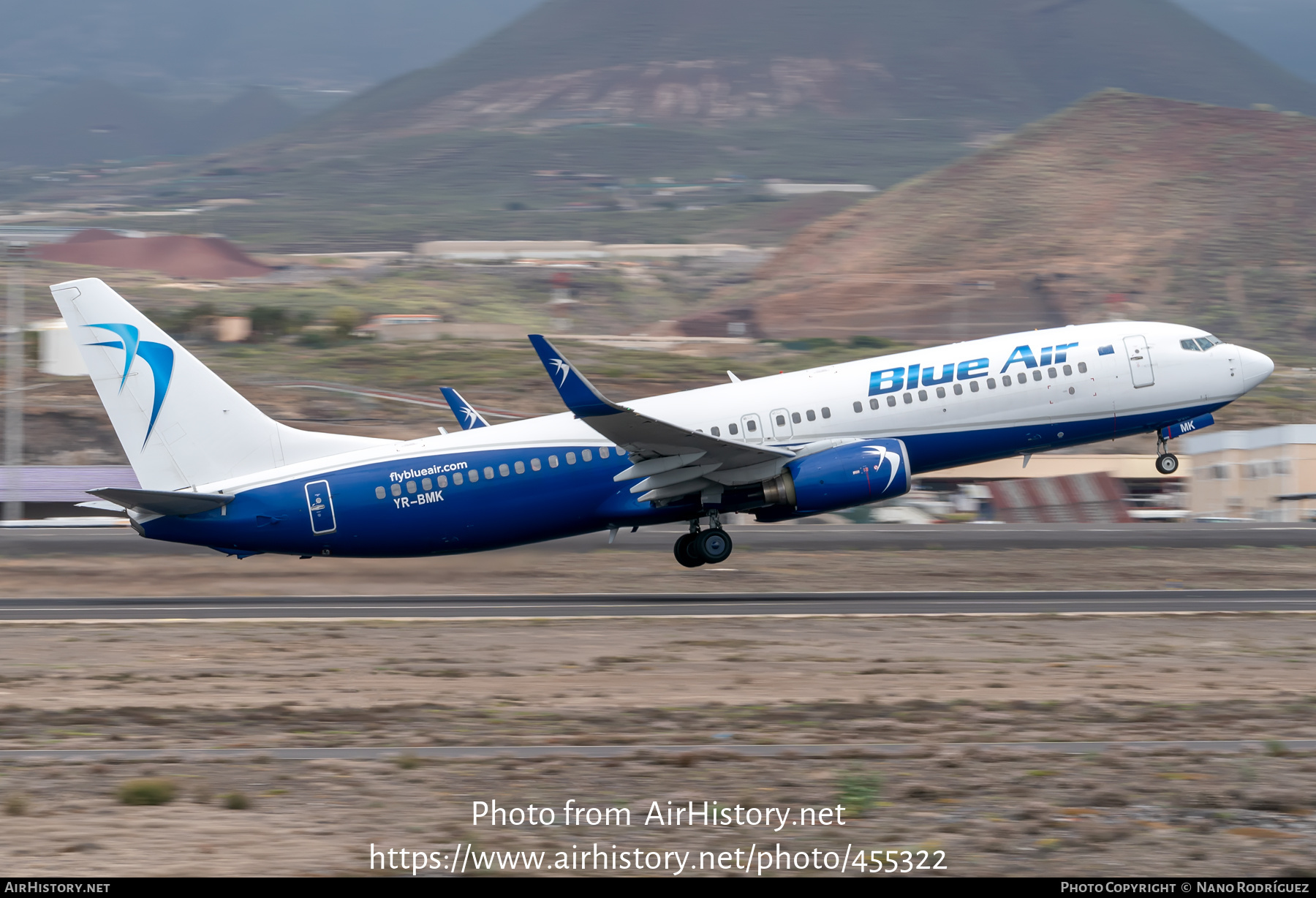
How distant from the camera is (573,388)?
103 ft

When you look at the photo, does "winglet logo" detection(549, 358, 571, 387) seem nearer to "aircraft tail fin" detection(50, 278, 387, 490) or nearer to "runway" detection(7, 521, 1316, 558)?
"aircraft tail fin" detection(50, 278, 387, 490)

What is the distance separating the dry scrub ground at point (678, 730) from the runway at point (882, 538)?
15127mm

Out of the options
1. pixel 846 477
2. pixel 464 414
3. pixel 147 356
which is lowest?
pixel 846 477

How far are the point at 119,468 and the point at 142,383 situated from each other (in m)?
34.1

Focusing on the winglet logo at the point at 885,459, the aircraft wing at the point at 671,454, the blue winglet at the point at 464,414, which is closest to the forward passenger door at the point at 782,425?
the aircraft wing at the point at 671,454

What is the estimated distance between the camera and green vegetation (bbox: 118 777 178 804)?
15.5 m

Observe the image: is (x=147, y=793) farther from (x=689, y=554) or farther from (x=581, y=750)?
(x=689, y=554)

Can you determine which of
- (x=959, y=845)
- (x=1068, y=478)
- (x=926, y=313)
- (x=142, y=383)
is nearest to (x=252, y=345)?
(x=926, y=313)

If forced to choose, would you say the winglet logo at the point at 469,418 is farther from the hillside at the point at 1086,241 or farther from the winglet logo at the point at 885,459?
the hillside at the point at 1086,241

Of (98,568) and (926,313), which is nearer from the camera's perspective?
(98,568)

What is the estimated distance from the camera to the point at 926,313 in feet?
423

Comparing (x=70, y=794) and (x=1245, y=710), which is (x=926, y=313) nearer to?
(x=1245, y=710)

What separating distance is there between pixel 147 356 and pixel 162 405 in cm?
122

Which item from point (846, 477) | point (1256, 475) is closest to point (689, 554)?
point (846, 477)
